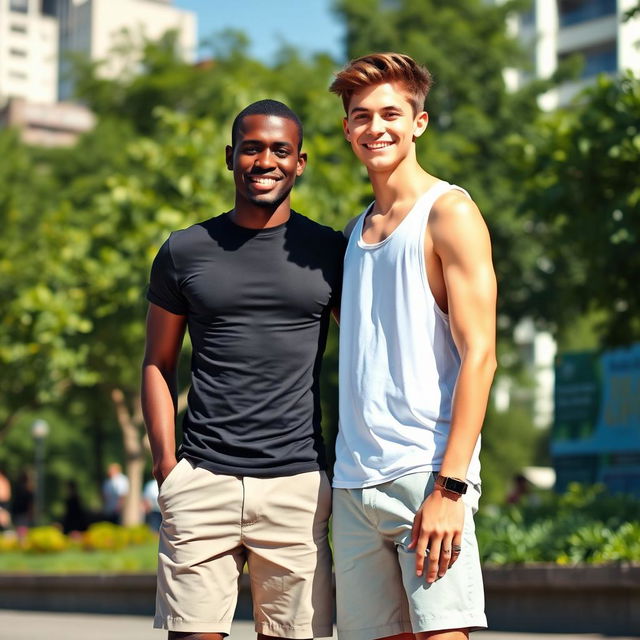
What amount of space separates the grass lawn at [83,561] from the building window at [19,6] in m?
131

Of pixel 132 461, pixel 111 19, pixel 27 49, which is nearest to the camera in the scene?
pixel 132 461

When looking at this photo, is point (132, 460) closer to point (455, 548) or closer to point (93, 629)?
point (93, 629)

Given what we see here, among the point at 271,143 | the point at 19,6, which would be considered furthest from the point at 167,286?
the point at 19,6

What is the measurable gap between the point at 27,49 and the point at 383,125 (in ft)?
473

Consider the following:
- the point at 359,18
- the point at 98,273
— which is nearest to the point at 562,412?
the point at 98,273

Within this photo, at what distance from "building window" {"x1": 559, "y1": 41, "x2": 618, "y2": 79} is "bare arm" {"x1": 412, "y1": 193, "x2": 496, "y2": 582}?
69.8 meters

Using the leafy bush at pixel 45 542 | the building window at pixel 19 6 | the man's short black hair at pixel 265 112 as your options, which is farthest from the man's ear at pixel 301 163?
the building window at pixel 19 6

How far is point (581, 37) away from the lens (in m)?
72.8

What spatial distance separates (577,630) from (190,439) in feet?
24.5

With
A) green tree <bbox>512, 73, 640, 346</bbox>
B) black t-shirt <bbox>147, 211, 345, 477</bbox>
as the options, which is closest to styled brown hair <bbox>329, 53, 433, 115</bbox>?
black t-shirt <bbox>147, 211, 345, 477</bbox>

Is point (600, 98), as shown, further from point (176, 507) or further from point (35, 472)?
point (35, 472)

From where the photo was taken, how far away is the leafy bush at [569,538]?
439 inches

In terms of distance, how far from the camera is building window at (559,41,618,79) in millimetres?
71750

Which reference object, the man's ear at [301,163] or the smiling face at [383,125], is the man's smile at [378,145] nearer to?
the smiling face at [383,125]
